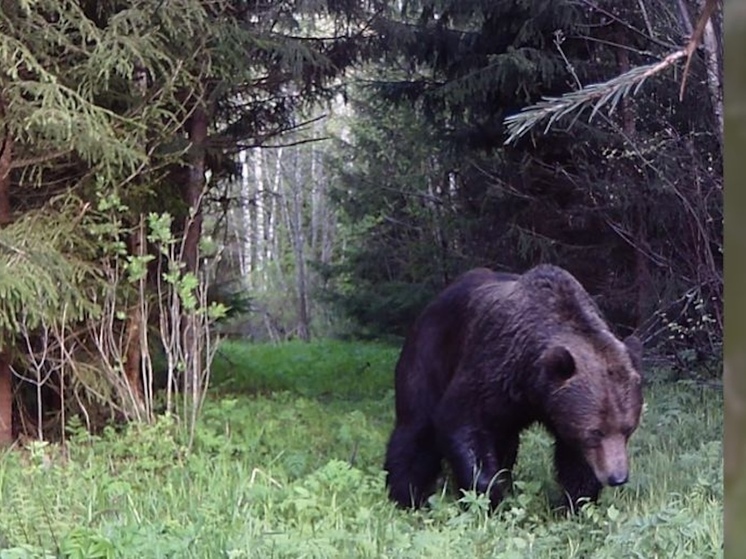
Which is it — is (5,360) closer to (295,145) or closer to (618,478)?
(295,145)

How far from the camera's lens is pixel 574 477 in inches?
214

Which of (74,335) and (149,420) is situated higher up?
(74,335)

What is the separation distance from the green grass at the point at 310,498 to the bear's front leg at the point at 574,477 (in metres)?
0.11

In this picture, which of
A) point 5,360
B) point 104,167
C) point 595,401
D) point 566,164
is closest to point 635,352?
point 595,401

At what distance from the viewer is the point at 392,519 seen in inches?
202

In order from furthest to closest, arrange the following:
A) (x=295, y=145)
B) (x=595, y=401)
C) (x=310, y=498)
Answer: (x=295, y=145) < (x=310, y=498) < (x=595, y=401)

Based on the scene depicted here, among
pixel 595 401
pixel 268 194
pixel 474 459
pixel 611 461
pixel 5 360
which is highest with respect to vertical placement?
pixel 268 194

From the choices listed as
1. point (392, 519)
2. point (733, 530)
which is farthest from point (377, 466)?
point (733, 530)

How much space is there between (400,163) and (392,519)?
44.3 feet

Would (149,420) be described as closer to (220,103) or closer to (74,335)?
(74,335)

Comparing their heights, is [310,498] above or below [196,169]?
below

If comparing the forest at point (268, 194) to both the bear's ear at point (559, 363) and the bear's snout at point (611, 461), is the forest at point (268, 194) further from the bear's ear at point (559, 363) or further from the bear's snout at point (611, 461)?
the bear's ear at point (559, 363)

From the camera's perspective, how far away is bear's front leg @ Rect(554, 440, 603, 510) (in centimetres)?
534

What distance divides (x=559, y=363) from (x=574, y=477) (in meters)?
0.81
